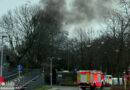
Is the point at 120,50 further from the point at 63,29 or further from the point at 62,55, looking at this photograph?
the point at 62,55

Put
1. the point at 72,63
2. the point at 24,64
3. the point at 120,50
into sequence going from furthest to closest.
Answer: the point at 72,63
the point at 24,64
the point at 120,50

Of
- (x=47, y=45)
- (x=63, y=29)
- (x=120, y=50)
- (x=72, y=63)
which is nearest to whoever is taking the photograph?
(x=120, y=50)

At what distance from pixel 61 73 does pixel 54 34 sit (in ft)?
47.9

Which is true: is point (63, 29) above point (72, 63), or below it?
above

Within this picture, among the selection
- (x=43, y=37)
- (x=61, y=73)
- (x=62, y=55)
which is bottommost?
(x=61, y=73)

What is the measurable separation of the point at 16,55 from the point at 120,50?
2027cm

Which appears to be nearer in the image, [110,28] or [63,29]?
[110,28]

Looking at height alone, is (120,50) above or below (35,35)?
below

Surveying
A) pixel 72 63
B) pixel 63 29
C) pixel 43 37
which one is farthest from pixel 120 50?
pixel 72 63

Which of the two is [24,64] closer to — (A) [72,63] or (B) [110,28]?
(A) [72,63]

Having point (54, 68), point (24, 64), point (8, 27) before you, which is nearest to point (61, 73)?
point (54, 68)

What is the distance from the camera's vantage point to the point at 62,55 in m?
54.8

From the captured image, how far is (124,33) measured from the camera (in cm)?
3316

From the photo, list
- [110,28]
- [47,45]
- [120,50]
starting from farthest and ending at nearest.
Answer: [47,45] → [110,28] → [120,50]
